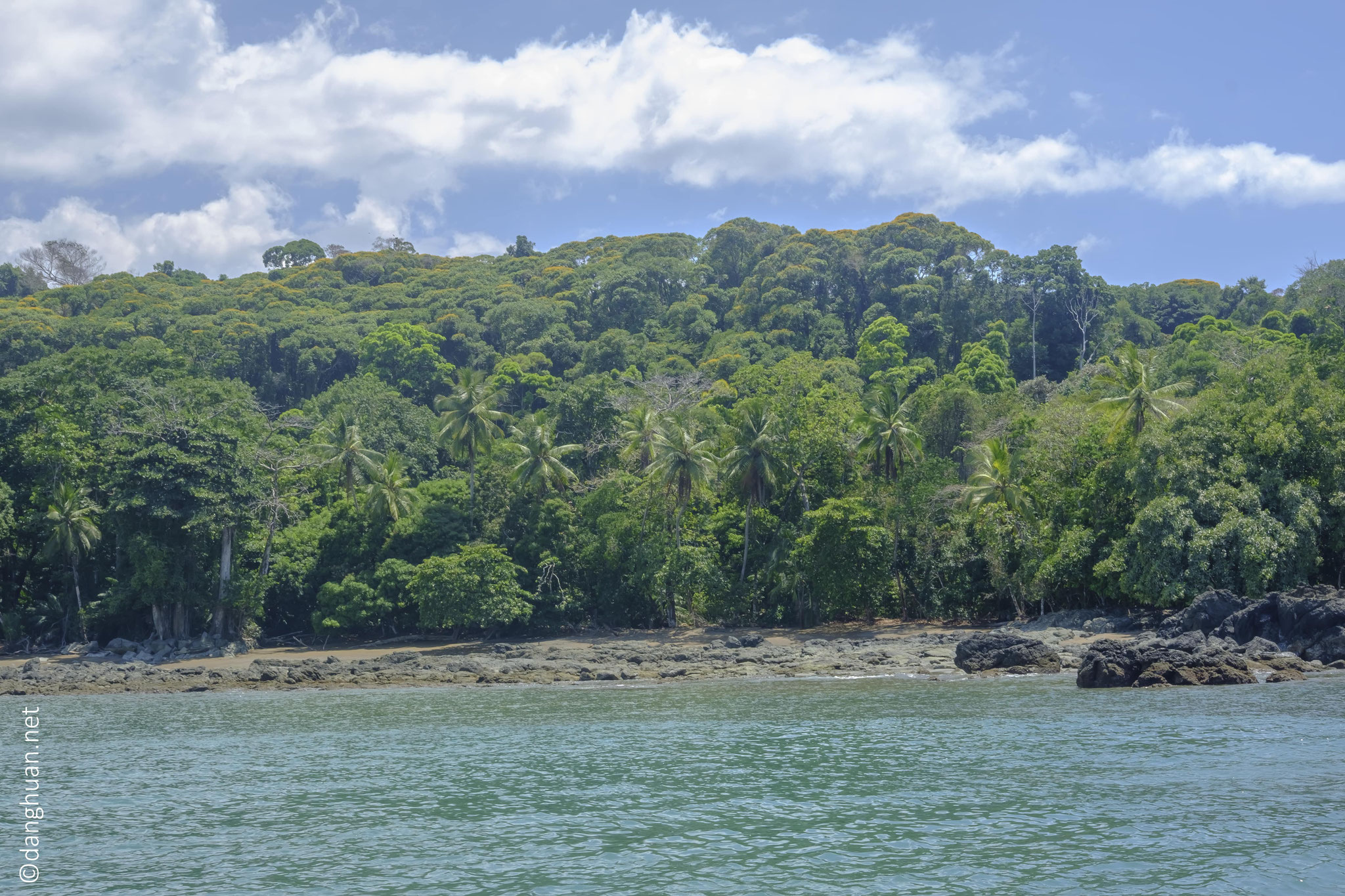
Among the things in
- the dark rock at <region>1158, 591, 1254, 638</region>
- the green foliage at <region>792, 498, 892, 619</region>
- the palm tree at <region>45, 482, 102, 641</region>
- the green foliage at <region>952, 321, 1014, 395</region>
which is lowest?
A: the dark rock at <region>1158, 591, 1254, 638</region>

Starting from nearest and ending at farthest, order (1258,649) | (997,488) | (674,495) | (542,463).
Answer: (1258,649) < (997,488) < (674,495) < (542,463)

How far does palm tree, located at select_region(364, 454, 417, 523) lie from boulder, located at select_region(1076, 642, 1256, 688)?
30087 millimetres

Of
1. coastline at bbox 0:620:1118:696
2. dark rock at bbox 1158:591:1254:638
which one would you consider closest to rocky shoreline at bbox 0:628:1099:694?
coastline at bbox 0:620:1118:696

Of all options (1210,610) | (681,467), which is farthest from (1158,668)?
(681,467)

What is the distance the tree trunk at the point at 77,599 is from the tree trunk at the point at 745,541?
91.1 feet

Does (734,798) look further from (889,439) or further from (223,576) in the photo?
(223,576)

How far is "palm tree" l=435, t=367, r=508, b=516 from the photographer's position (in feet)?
153

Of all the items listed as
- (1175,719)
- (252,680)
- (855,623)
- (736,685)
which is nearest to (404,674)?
(252,680)

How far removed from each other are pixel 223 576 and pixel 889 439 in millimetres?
28781

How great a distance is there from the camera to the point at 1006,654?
99.1ft

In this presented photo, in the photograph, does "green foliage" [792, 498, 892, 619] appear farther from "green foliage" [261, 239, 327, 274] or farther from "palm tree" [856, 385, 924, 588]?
"green foliage" [261, 239, 327, 274]

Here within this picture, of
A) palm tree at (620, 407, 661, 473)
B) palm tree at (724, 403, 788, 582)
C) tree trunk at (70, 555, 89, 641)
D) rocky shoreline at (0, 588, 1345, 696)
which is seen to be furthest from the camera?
palm tree at (620, 407, 661, 473)

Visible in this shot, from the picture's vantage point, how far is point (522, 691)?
31.0 metres

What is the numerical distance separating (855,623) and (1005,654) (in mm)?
13327
